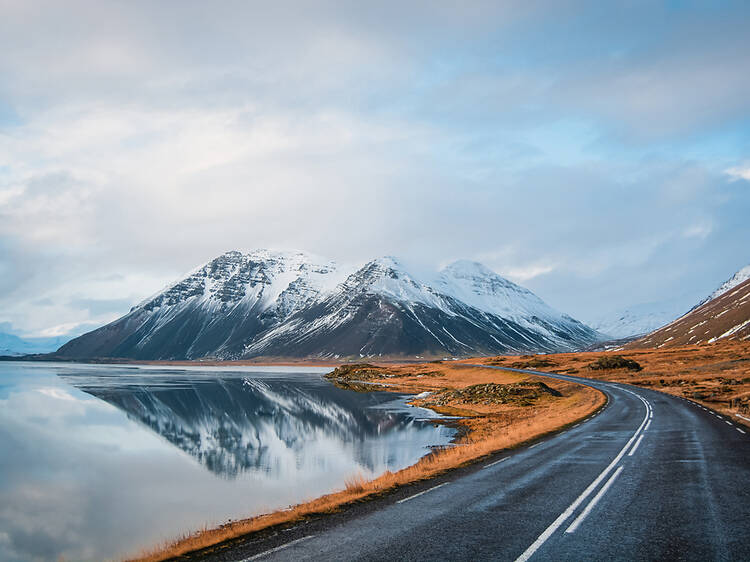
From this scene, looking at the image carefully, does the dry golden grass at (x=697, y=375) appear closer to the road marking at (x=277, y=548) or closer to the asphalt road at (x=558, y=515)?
the asphalt road at (x=558, y=515)

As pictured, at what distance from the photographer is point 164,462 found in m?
40.4

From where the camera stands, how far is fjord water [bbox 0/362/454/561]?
24.5m

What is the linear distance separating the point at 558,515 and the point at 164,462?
33.7 meters

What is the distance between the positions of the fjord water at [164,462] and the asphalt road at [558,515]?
1054 cm

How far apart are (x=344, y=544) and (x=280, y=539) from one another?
6.67 feet

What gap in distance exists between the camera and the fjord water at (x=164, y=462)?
24516mm

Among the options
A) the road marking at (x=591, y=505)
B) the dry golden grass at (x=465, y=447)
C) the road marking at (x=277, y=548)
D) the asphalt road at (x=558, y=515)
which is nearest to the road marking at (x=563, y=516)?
the asphalt road at (x=558, y=515)

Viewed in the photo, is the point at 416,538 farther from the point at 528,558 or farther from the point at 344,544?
the point at 528,558

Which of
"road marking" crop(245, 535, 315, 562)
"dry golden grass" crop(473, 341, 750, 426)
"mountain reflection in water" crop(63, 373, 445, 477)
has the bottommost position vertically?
"mountain reflection in water" crop(63, 373, 445, 477)

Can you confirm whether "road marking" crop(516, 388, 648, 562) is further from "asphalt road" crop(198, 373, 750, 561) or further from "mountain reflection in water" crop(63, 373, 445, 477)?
"mountain reflection in water" crop(63, 373, 445, 477)

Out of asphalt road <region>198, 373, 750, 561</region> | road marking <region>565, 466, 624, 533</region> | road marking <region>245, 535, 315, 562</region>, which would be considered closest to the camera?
asphalt road <region>198, 373, 750, 561</region>

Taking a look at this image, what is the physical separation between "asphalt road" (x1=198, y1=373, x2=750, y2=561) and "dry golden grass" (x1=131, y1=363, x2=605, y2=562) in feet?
4.96

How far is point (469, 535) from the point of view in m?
13.4

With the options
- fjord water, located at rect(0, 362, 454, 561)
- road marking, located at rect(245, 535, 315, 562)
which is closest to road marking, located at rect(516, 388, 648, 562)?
road marking, located at rect(245, 535, 315, 562)
